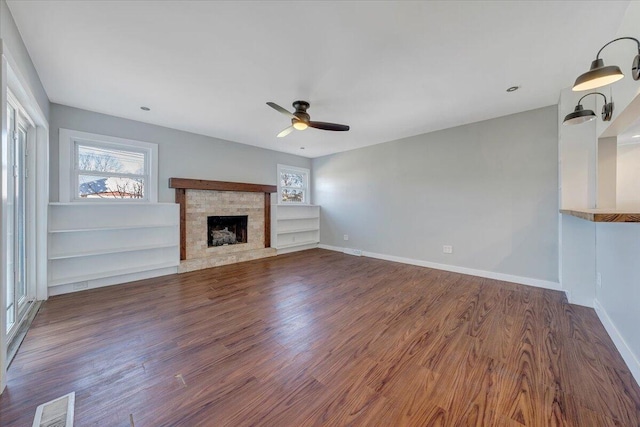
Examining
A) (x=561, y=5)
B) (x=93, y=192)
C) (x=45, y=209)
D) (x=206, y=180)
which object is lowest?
(x=45, y=209)

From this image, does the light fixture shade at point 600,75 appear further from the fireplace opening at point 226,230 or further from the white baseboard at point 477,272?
the fireplace opening at point 226,230

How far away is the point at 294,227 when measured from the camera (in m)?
6.04

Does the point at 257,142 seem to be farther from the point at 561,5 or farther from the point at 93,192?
the point at 561,5

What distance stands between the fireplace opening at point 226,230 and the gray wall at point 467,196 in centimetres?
245

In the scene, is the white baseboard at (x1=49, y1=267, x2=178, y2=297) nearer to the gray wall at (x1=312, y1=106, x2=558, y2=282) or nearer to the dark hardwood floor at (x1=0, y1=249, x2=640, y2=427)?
the dark hardwood floor at (x1=0, y1=249, x2=640, y2=427)

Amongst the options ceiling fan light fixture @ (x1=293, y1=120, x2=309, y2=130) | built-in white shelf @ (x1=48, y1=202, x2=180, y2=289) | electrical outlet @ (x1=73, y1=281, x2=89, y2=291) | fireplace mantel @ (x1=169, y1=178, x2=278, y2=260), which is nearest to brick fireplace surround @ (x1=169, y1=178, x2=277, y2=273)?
fireplace mantel @ (x1=169, y1=178, x2=278, y2=260)

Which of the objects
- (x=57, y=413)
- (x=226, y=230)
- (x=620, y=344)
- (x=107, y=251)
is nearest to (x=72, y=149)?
(x=107, y=251)

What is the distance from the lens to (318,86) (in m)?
2.76

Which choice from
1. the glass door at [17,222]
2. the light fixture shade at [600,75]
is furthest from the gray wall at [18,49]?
the light fixture shade at [600,75]

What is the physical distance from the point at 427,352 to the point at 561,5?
269 centimetres

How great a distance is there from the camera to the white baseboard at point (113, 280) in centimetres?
315

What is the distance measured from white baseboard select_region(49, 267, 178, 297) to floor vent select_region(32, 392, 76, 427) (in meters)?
2.51

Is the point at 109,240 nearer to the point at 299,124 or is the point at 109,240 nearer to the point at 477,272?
the point at 299,124

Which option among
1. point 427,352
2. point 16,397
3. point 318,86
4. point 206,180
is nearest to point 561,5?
point 318,86
